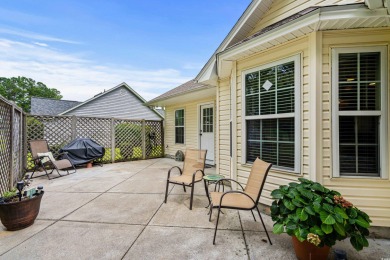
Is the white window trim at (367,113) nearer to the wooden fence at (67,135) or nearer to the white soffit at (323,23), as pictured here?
the white soffit at (323,23)

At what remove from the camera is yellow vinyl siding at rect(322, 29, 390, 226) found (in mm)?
2336

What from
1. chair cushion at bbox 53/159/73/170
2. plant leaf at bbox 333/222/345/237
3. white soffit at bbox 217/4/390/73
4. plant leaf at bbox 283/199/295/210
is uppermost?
white soffit at bbox 217/4/390/73

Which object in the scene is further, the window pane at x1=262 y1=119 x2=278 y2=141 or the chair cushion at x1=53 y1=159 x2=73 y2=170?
the chair cushion at x1=53 y1=159 x2=73 y2=170

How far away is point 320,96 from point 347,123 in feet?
1.63

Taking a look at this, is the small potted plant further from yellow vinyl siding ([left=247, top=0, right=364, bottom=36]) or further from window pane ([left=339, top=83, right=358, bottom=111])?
yellow vinyl siding ([left=247, top=0, right=364, bottom=36])

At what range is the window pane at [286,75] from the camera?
109 inches

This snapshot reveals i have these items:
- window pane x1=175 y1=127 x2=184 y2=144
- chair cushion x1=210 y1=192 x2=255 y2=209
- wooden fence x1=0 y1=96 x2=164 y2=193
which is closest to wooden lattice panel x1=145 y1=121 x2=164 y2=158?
wooden fence x1=0 y1=96 x2=164 y2=193

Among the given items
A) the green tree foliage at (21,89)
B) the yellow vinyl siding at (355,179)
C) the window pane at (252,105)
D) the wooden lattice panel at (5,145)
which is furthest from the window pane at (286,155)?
the green tree foliage at (21,89)

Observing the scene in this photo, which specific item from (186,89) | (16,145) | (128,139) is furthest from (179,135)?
(16,145)

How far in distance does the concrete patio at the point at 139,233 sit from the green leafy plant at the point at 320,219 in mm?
469

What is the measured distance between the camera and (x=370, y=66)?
2.39 meters

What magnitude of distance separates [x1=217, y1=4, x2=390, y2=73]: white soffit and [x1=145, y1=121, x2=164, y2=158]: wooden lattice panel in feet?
22.5

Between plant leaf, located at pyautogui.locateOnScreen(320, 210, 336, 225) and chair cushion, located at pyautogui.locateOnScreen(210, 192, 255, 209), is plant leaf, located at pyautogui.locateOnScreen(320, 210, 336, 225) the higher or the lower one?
the higher one

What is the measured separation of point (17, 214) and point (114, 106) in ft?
43.1
